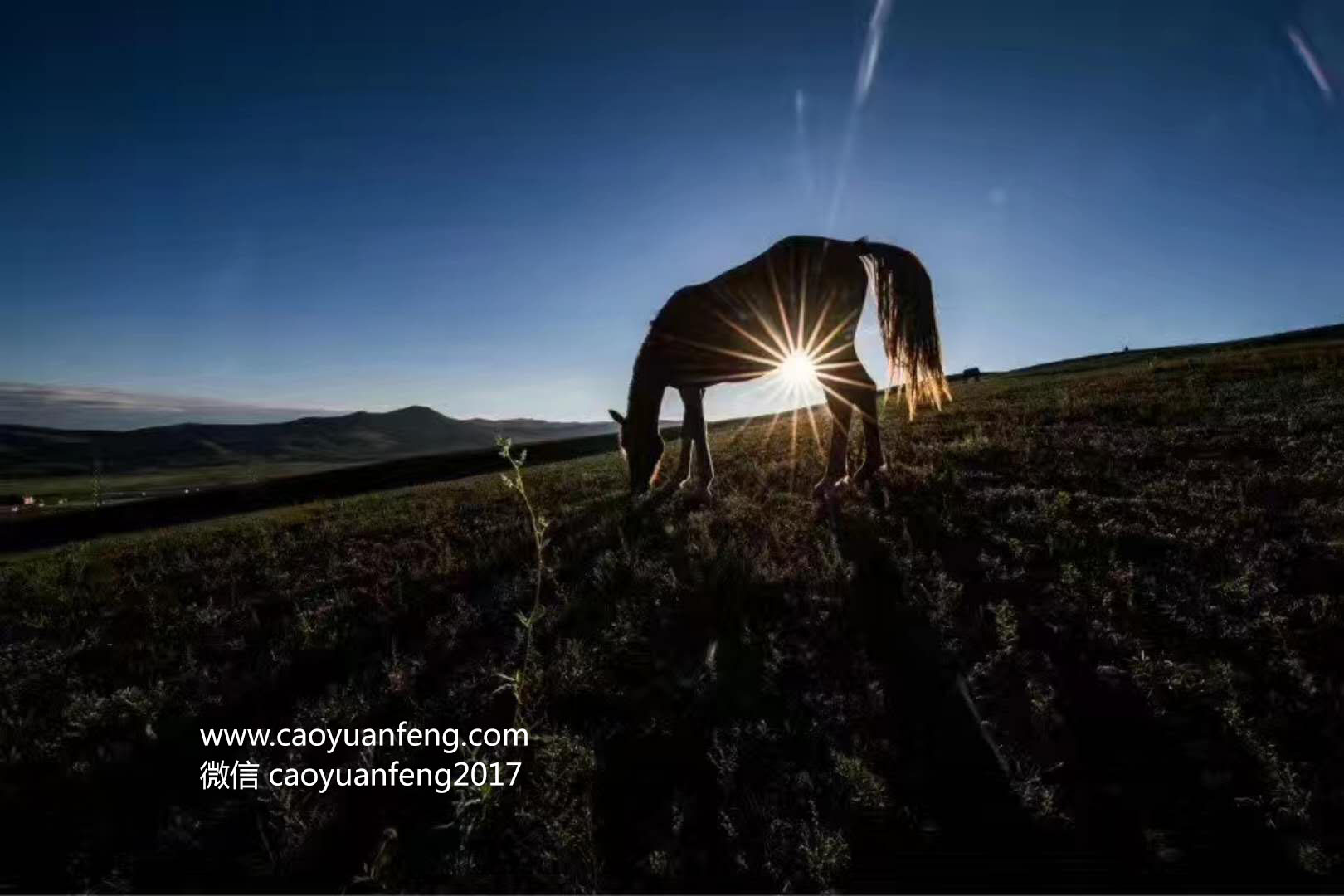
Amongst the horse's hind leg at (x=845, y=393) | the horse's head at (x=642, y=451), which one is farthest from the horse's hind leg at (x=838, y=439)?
the horse's head at (x=642, y=451)

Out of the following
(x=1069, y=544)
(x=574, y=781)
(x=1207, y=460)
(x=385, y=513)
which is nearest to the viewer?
(x=574, y=781)

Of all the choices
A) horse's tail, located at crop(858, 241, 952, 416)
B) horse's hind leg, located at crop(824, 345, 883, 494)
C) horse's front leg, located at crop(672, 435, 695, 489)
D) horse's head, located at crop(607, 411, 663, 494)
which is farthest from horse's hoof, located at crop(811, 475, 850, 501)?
horse's front leg, located at crop(672, 435, 695, 489)

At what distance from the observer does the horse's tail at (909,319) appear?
8438mm

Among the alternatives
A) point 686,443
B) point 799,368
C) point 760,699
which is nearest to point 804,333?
point 799,368

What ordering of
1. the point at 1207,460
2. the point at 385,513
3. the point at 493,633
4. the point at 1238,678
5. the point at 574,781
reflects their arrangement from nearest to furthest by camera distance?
the point at 574,781 → the point at 1238,678 → the point at 493,633 → the point at 1207,460 → the point at 385,513

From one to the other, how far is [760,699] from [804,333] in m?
6.03

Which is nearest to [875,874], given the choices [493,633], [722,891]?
[722,891]

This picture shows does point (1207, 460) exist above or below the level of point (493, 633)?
above

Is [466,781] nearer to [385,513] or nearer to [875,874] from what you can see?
[875,874]

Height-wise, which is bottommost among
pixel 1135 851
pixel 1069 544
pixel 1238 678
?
pixel 1135 851

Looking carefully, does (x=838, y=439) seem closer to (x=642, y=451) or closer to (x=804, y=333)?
(x=804, y=333)

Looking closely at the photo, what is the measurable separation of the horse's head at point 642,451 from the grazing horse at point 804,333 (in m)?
0.01

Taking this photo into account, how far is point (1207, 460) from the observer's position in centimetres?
845

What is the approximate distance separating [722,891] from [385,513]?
11.0 meters
